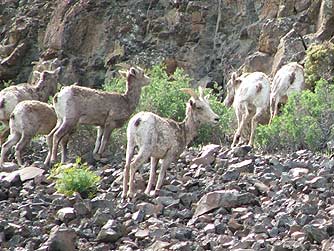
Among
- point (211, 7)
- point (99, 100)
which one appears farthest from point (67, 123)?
point (211, 7)

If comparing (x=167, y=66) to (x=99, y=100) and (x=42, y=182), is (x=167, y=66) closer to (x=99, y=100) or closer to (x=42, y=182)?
(x=99, y=100)

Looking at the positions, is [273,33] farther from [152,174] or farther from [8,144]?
[152,174]

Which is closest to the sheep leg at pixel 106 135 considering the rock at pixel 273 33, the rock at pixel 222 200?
the rock at pixel 222 200

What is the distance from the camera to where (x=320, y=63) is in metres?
19.5

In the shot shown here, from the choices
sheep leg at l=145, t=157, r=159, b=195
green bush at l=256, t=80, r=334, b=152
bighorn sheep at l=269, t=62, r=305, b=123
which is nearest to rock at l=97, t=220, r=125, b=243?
sheep leg at l=145, t=157, r=159, b=195

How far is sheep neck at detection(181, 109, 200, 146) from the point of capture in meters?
13.2

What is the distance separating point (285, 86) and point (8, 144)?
18.2ft

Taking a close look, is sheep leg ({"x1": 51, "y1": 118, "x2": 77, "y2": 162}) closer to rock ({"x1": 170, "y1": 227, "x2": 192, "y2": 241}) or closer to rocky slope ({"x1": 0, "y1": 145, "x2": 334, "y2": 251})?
rocky slope ({"x1": 0, "y1": 145, "x2": 334, "y2": 251})

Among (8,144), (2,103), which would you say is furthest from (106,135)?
(2,103)

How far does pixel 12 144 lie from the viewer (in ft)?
52.9

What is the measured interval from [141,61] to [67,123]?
39.0 ft

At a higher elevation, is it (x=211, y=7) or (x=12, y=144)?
(x=211, y=7)

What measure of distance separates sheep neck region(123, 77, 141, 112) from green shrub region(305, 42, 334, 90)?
4.49 m

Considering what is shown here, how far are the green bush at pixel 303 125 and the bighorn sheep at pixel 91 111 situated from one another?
100 inches
